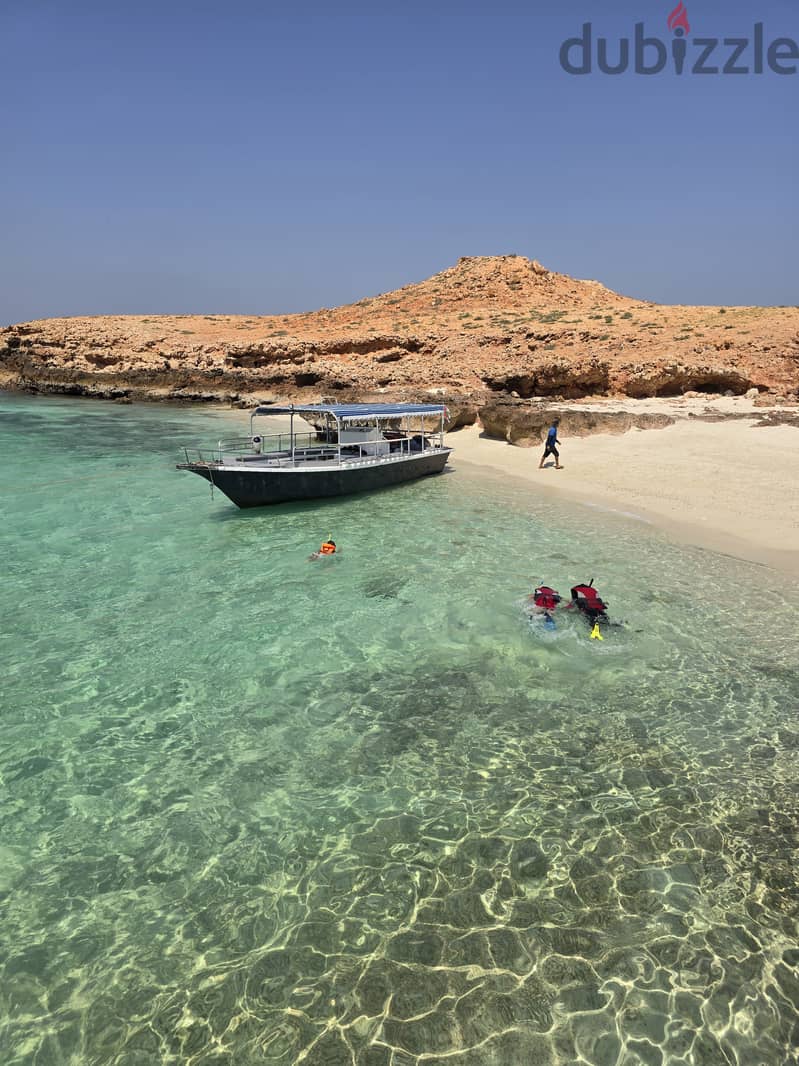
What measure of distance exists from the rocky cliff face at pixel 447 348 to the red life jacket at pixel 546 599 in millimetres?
20317

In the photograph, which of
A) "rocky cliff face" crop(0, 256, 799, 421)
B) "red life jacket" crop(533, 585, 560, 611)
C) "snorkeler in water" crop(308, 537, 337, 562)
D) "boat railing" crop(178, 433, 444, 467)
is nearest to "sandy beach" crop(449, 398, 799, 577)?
"boat railing" crop(178, 433, 444, 467)

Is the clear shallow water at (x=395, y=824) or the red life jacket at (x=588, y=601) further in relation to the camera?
the red life jacket at (x=588, y=601)

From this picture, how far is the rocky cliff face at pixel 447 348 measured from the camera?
3014cm

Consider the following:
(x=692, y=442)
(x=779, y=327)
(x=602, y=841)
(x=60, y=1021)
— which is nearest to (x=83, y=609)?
(x=60, y=1021)

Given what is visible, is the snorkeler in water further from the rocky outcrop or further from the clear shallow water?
the rocky outcrop

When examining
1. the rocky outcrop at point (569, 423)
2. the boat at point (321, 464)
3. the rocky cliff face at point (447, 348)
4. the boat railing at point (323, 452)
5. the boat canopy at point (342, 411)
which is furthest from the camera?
the rocky cliff face at point (447, 348)

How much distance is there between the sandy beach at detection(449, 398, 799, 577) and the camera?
14031mm

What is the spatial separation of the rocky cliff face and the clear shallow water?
849 inches

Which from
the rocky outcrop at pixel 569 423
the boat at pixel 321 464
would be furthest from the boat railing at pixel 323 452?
the rocky outcrop at pixel 569 423

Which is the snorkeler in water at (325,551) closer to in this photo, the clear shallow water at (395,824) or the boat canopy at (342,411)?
the clear shallow water at (395,824)

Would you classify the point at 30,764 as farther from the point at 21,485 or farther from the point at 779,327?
the point at 779,327

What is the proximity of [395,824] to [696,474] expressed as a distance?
16.6 meters

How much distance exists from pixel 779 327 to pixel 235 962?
36.2 metres

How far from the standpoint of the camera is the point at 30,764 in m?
6.36
